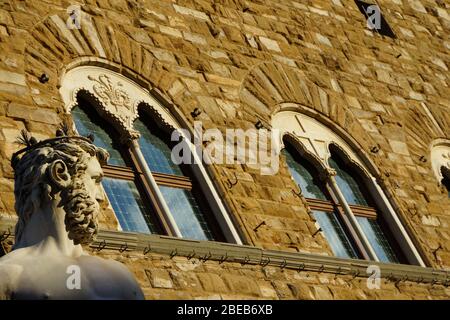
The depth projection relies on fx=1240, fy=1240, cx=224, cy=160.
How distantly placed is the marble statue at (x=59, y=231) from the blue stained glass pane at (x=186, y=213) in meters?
4.34

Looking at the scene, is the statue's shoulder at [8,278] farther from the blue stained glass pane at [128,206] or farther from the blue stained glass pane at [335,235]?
the blue stained glass pane at [335,235]

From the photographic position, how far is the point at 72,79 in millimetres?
10094

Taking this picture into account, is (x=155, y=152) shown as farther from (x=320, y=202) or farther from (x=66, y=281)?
(x=66, y=281)

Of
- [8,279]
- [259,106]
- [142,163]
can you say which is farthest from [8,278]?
[259,106]

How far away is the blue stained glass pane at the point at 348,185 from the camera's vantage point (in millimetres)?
11789

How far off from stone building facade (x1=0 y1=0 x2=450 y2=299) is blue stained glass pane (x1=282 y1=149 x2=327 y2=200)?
44cm

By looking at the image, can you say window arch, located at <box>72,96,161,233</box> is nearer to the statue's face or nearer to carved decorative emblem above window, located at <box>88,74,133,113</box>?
carved decorative emblem above window, located at <box>88,74,133,113</box>

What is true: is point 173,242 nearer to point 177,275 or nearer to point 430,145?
point 177,275

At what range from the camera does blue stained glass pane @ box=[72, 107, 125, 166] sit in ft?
32.9

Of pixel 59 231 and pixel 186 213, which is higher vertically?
pixel 186 213

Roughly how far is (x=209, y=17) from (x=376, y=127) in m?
2.12

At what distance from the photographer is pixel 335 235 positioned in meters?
11.2

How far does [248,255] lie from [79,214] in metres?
4.54

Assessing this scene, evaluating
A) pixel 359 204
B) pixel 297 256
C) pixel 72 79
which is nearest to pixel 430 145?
pixel 359 204
